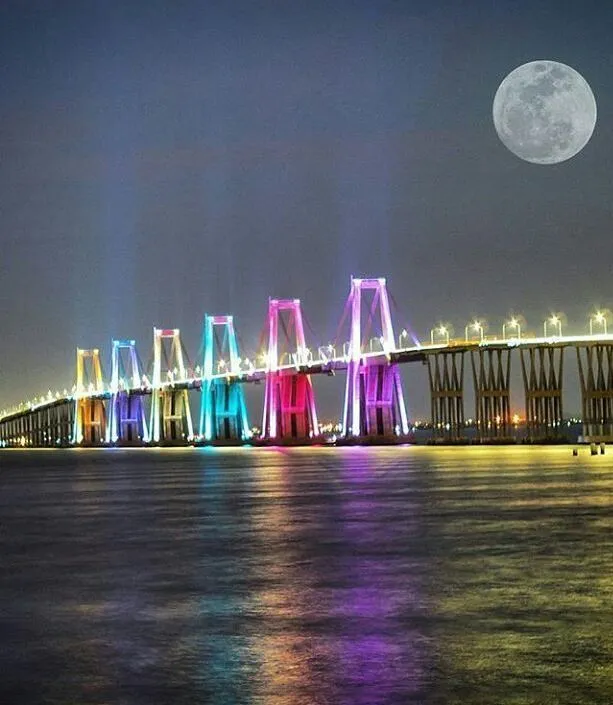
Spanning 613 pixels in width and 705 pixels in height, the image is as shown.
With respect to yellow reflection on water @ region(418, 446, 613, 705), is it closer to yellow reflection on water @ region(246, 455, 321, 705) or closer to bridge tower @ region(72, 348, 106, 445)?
yellow reflection on water @ region(246, 455, 321, 705)

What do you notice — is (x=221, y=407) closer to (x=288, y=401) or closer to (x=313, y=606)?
(x=288, y=401)

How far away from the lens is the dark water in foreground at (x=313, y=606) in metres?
9.43

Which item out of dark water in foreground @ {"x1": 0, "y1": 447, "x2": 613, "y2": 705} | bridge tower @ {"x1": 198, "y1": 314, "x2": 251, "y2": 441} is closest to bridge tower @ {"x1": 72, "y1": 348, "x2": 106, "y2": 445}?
bridge tower @ {"x1": 198, "y1": 314, "x2": 251, "y2": 441}

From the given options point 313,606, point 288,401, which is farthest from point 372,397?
point 313,606

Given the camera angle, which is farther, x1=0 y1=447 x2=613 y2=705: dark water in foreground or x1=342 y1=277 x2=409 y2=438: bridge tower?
x1=342 y1=277 x2=409 y2=438: bridge tower

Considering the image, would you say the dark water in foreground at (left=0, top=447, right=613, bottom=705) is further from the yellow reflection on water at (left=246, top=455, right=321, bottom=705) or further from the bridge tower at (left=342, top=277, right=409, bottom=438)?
the bridge tower at (left=342, top=277, right=409, bottom=438)

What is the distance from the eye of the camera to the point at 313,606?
12984 millimetres

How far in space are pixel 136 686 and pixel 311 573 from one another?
6.31 meters

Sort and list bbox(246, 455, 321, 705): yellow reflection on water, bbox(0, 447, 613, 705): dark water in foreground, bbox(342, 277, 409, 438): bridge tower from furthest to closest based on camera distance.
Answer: bbox(342, 277, 409, 438): bridge tower → bbox(0, 447, 613, 705): dark water in foreground → bbox(246, 455, 321, 705): yellow reflection on water

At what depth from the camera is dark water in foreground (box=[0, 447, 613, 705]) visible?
30.9 feet

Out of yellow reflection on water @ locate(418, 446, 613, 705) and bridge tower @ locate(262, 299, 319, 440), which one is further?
bridge tower @ locate(262, 299, 319, 440)

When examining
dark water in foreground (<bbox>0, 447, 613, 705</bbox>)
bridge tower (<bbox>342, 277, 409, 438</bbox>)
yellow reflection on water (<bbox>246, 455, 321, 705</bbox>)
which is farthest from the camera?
bridge tower (<bbox>342, 277, 409, 438</bbox>)

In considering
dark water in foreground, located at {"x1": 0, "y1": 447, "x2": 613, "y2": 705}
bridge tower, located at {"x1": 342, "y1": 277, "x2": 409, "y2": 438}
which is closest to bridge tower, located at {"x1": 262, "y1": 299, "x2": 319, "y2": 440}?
bridge tower, located at {"x1": 342, "y1": 277, "x2": 409, "y2": 438}

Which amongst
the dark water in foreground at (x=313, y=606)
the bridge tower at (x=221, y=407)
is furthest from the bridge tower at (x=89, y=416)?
the dark water in foreground at (x=313, y=606)
